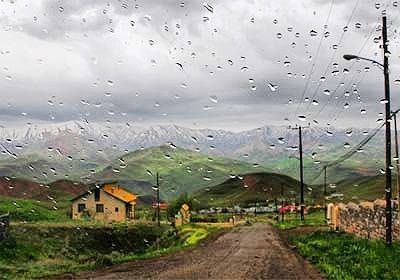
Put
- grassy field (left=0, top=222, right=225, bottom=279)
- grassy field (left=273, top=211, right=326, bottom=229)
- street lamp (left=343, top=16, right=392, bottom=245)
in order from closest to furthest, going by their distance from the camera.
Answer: grassy field (left=0, top=222, right=225, bottom=279), street lamp (left=343, top=16, right=392, bottom=245), grassy field (left=273, top=211, right=326, bottom=229)

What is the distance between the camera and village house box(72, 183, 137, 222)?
9589cm

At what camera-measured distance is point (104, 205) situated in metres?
97.4

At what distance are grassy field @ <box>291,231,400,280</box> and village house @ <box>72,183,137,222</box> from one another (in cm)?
6493

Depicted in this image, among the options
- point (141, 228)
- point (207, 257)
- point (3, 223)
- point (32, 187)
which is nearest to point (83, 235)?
point (141, 228)

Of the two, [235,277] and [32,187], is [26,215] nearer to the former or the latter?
[235,277]

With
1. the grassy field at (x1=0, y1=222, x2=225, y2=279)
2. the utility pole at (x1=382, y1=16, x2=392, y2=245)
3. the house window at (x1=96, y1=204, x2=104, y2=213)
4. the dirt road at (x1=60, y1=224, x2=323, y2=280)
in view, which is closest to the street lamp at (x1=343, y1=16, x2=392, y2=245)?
the utility pole at (x1=382, y1=16, x2=392, y2=245)

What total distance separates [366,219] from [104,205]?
67.0 m

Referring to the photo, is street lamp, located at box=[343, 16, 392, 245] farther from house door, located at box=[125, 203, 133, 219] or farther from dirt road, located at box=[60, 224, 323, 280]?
house door, located at box=[125, 203, 133, 219]

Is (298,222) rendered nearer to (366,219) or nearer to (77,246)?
(77,246)

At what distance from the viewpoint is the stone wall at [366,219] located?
104 feet

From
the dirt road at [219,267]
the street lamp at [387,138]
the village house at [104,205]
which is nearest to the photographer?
the dirt road at [219,267]

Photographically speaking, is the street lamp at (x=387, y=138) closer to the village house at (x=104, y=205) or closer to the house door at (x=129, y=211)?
the village house at (x=104, y=205)

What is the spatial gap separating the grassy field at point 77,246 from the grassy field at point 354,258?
8.45 m

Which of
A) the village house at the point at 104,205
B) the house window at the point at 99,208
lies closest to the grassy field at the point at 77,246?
the village house at the point at 104,205
